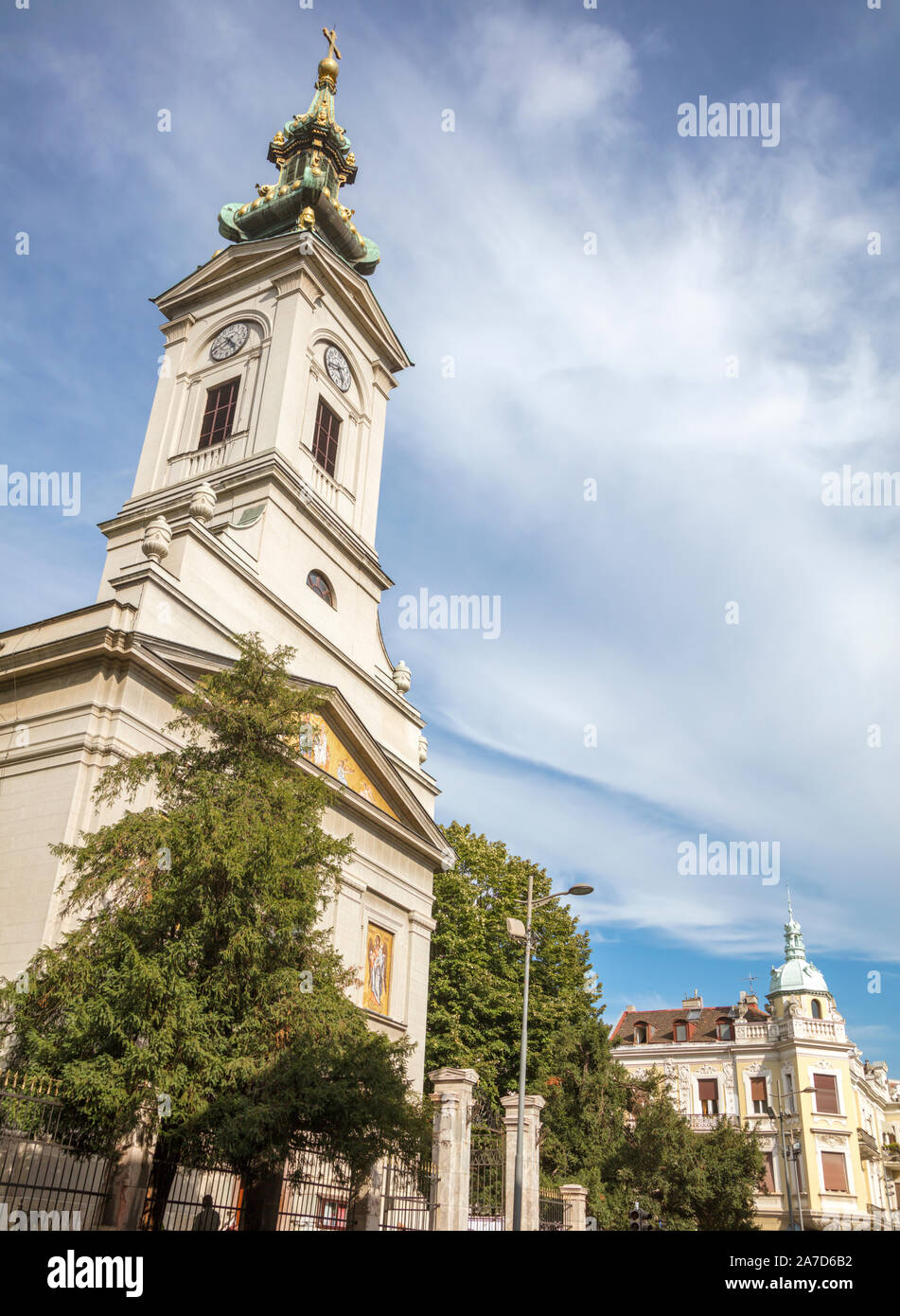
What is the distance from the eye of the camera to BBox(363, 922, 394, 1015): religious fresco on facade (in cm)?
2592

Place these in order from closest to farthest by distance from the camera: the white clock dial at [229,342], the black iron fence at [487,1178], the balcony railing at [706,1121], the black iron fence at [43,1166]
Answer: the black iron fence at [43,1166], the black iron fence at [487,1178], the white clock dial at [229,342], the balcony railing at [706,1121]

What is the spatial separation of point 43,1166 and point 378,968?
11934mm

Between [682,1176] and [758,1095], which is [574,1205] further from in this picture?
[758,1095]

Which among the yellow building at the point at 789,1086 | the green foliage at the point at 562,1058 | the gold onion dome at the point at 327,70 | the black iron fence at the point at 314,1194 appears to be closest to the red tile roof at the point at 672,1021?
the yellow building at the point at 789,1086

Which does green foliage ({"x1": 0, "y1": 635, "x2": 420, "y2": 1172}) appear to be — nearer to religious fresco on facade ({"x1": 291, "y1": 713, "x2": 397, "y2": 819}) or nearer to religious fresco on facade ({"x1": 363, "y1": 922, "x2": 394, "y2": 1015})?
religious fresco on facade ({"x1": 291, "y1": 713, "x2": 397, "y2": 819})

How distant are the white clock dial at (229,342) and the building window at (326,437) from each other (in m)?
3.47

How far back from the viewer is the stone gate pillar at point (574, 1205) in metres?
22.5

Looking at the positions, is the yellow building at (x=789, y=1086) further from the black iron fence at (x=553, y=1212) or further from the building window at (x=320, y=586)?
the building window at (x=320, y=586)


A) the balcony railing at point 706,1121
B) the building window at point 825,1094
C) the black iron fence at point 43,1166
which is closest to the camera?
the black iron fence at point 43,1166

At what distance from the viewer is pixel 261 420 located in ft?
101

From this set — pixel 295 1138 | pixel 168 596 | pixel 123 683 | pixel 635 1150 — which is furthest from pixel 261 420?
pixel 635 1150
